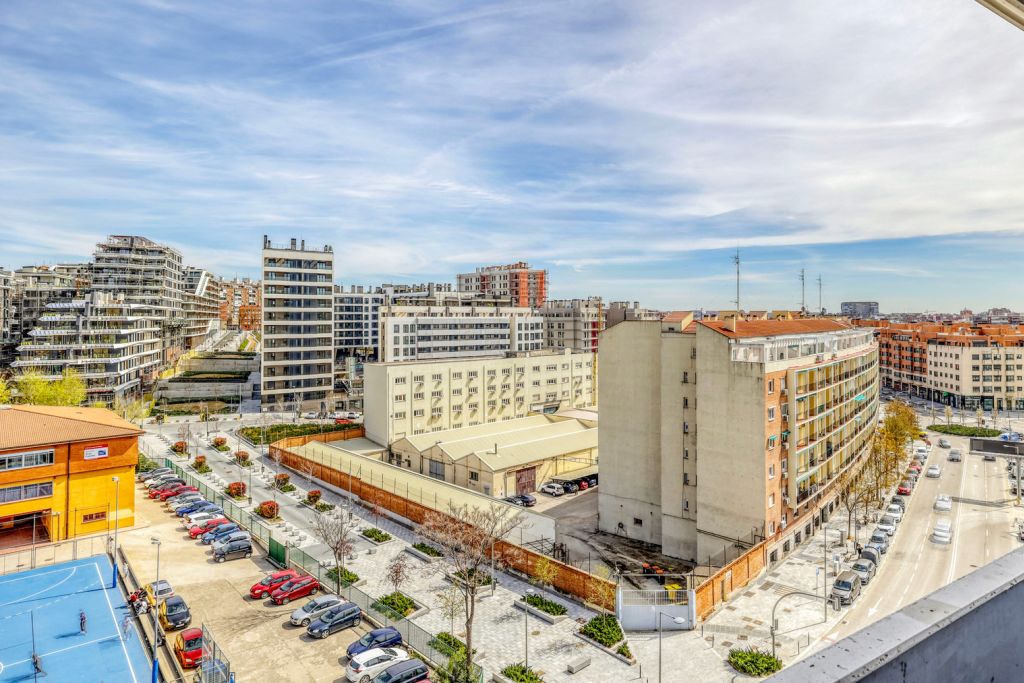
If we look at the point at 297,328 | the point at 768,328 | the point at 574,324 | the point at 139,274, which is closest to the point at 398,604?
the point at 768,328

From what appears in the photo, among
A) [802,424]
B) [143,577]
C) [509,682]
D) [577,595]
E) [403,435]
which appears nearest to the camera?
[509,682]

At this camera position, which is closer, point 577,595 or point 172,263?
point 577,595

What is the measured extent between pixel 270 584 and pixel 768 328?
24.3 m

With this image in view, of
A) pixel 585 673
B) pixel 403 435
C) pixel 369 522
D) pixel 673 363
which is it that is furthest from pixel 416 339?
pixel 585 673

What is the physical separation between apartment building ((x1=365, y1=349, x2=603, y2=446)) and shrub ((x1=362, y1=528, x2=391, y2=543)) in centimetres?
1654

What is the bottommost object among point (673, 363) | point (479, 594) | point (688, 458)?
point (479, 594)

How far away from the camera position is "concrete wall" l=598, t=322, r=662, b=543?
28.8 metres

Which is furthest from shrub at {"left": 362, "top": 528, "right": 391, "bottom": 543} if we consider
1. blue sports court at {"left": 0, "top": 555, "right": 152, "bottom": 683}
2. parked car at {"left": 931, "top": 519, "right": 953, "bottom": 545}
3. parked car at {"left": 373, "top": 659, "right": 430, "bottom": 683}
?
parked car at {"left": 931, "top": 519, "right": 953, "bottom": 545}

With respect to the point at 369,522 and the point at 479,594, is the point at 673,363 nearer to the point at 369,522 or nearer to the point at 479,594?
the point at 479,594

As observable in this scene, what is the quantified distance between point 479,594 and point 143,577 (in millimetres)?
12909

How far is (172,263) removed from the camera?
89.3 m

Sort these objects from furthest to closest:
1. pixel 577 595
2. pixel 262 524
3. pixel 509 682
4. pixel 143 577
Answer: pixel 262 524 < pixel 143 577 < pixel 577 595 < pixel 509 682

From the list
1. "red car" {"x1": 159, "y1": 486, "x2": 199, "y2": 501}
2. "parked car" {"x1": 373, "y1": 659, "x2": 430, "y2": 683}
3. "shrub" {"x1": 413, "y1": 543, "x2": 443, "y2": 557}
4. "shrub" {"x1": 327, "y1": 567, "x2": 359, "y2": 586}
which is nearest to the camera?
"parked car" {"x1": 373, "y1": 659, "x2": 430, "y2": 683}

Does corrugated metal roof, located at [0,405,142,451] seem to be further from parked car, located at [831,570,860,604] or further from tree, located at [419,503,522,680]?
parked car, located at [831,570,860,604]
